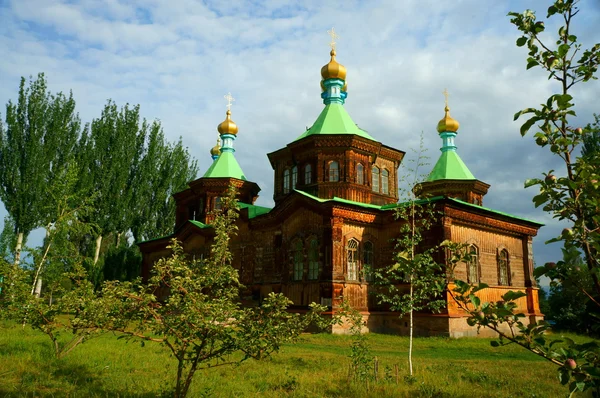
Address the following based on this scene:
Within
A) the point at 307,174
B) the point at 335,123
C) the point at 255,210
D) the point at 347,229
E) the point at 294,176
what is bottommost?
the point at 347,229

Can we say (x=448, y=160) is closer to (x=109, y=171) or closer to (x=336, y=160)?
(x=336, y=160)

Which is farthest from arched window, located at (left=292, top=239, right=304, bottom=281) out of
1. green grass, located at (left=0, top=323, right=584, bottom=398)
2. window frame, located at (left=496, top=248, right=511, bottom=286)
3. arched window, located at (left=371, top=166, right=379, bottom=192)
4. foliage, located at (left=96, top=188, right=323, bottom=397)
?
foliage, located at (left=96, top=188, right=323, bottom=397)

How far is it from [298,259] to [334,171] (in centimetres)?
387

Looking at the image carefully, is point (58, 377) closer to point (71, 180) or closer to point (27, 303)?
point (27, 303)

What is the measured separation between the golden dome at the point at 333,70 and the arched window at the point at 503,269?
400 inches

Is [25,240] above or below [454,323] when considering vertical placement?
above

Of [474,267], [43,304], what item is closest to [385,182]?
[474,267]

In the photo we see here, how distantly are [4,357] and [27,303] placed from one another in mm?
1653

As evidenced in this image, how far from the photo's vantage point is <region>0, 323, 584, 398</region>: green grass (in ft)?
21.6

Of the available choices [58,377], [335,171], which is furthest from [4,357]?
[335,171]

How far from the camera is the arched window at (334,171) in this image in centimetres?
1836

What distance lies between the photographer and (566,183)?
7.99 feet

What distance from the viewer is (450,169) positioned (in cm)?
2352

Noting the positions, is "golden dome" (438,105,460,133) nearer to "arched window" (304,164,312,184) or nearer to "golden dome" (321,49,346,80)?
"golden dome" (321,49,346,80)
